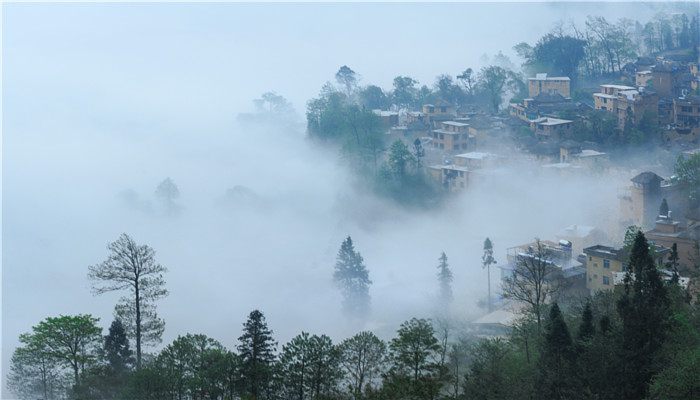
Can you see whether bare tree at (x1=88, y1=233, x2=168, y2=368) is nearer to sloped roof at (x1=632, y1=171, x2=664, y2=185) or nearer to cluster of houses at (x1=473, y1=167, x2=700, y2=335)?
cluster of houses at (x1=473, y1=167, x2=700, y2=335)

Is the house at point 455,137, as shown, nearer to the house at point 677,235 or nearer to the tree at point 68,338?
the house at point 677,235

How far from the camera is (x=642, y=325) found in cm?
1152

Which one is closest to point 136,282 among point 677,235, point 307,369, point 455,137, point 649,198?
point 307,369

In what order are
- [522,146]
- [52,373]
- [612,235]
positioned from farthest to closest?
[522,146]
[612,235]
[52,373]

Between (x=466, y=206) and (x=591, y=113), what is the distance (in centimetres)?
579

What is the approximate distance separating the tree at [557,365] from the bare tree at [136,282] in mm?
5940

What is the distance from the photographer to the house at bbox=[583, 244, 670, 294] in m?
20.1

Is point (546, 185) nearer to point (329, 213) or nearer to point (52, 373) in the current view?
point (329, 213)

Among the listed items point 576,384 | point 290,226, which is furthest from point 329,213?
point 576,384

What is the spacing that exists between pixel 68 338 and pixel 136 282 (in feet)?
4.53

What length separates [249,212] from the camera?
3422cm

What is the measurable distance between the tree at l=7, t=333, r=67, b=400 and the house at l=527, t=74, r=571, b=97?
2416cm

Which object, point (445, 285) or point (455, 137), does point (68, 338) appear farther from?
point (455, 137)

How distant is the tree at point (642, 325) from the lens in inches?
446
